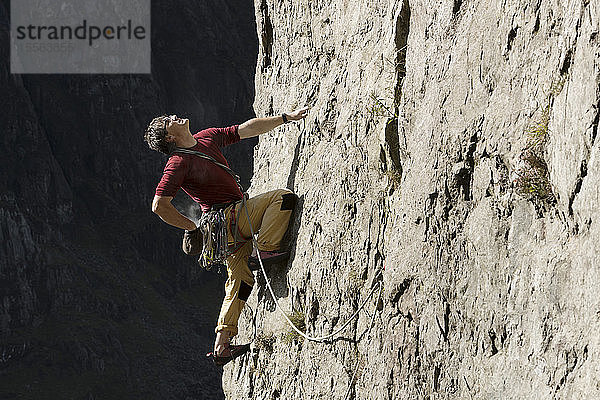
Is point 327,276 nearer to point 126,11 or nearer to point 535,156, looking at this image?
point 535,156

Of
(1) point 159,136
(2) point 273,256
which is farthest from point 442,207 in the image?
(1) point 159,136

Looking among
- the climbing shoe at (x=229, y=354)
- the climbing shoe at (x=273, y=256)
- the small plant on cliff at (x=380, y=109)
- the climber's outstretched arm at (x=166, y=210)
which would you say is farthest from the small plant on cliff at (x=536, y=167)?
the climbing shoe at (x=229, y=354)

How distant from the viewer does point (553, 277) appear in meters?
4.09

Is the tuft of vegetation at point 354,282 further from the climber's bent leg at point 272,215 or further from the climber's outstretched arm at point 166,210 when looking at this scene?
the climber's outstretched arm at point 166,210

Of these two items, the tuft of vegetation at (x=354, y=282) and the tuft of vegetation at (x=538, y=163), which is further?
the tuft of vegetation at (x=354, y=282)

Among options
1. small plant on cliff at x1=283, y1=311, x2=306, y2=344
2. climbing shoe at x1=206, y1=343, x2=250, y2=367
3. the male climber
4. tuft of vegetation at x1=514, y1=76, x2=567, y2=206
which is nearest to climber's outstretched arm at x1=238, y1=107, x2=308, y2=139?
the male climber

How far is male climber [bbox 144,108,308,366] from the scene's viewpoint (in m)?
7.49

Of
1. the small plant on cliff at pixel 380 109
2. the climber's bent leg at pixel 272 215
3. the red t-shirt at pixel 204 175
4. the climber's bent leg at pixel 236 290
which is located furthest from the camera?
the climber's bent leg at pixel 236 290

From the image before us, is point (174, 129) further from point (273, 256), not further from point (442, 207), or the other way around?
point (442, 207)

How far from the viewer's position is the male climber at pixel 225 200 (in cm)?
749

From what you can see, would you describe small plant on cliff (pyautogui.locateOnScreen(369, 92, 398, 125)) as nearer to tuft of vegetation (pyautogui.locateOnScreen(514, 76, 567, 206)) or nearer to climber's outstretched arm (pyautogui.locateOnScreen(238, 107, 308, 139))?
climber's outstretched arm (pyautogui.locateOnScreen(238, 107, 308, 139))

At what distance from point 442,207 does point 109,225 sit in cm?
5803

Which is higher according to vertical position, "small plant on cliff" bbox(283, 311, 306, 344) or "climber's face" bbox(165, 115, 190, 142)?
"climber's face" bbox(165, 115, 190, 142)

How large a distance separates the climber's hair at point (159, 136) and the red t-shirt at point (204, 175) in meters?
0.11
